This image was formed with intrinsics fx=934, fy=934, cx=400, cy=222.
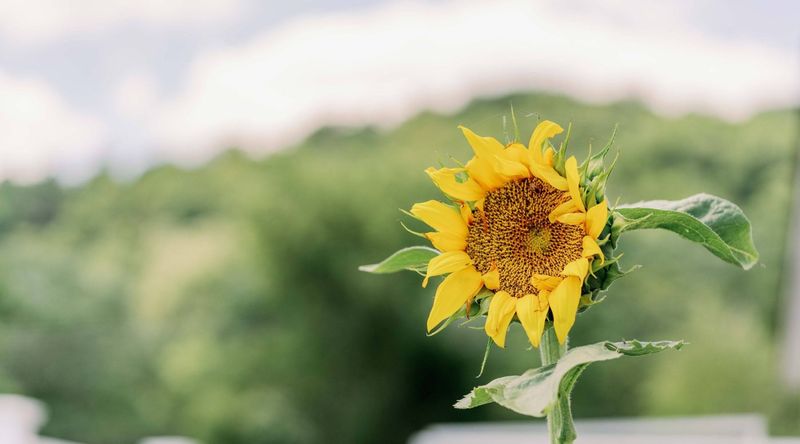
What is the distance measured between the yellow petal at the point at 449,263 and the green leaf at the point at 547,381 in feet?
0.24

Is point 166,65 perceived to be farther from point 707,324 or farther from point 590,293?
point 590,293

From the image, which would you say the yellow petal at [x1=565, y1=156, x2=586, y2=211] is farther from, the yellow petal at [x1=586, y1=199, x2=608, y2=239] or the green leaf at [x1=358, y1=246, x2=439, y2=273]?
the green leaf at [x1=358, y1=246, x2=439, y2=273]

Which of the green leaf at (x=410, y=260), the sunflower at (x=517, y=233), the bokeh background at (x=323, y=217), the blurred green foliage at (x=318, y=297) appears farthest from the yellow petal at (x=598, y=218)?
the blurred green foliage at (x=318, y=297)

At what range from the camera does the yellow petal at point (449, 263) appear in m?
0.54

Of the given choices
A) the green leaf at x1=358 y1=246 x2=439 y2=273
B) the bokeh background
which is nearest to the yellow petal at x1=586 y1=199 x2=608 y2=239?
the green leaf at x1=358 y1=246 x2=439 y2=273

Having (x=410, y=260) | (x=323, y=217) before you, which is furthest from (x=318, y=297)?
(x=410, y=260)

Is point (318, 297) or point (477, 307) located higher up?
point (318, 297)

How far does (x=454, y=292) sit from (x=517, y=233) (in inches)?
2.0

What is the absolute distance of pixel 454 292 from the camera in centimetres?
55

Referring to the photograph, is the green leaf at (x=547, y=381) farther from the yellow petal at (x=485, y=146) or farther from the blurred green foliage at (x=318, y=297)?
the blurred green foliage at (x=318, y=297)

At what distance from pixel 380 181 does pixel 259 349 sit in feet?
8.78

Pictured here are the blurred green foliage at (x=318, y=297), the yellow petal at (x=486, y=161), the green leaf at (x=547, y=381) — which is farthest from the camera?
the blurred green foliage at (x=318, y=297)

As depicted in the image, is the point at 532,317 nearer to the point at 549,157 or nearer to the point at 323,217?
the point at 549,157

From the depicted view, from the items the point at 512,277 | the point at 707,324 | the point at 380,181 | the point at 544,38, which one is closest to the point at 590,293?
the point at 512,277
